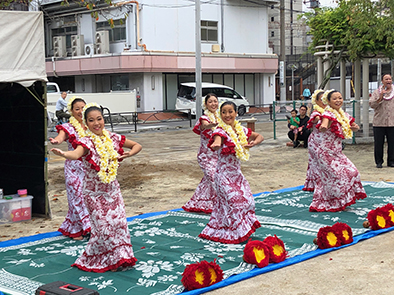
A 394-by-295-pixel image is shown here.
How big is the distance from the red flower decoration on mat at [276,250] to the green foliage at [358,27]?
9.45m

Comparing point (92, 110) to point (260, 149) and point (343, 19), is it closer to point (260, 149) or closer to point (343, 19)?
point (260, 149)

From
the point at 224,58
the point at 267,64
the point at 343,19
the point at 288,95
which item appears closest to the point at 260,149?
the point at 343,19

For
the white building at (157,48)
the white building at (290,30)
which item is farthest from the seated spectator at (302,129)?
the white building at (290,30)

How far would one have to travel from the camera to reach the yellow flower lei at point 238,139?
5809mm

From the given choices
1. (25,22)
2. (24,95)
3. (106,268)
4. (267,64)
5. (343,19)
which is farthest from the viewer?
(267,64)

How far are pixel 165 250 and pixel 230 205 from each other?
2.74 feet

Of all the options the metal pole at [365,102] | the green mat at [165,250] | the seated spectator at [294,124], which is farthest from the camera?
the seated spectator at [294,124]

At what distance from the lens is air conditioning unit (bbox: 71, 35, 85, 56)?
29.8 meters

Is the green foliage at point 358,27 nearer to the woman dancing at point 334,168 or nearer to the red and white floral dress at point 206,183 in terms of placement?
the woman dancing at point 334,168

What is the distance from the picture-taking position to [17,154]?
761 cm

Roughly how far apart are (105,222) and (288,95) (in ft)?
143

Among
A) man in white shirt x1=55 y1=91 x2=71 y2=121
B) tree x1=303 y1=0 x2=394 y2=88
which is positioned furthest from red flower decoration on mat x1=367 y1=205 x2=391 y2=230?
man in white shirt x1=55 y1=91 x2=71 y2=121

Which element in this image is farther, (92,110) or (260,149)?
(260,149)

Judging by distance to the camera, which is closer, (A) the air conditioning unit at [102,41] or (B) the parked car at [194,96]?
(B) the parked car at [194,96]
